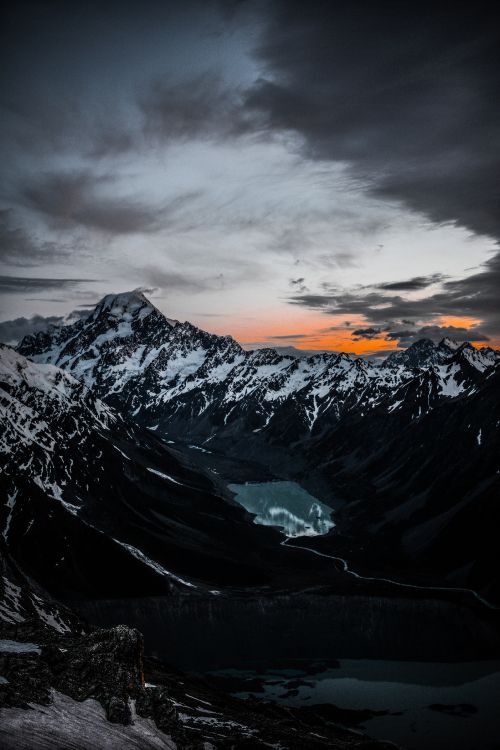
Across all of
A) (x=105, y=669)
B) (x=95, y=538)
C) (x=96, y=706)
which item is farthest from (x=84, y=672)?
(x=95, y=538)

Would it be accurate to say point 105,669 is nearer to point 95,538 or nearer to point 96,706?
point 96,706

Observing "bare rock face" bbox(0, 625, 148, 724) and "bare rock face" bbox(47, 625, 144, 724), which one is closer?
"bare rock face" bbox(0, 625, 148, 724)

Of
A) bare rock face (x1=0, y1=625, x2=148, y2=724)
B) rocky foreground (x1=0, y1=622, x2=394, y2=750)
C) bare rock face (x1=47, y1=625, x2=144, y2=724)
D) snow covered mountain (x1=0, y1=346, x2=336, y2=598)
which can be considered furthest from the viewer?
snow covered mountain (x1=0, y1=346, x2=336, y2=598)

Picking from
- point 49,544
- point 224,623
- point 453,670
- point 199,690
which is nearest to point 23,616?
point 199,690

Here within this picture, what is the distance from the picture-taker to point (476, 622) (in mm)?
122688

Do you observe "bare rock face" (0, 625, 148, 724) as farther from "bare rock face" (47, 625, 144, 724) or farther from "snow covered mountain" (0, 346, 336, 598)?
"snow covered mountain" (0, 346, 336, 598)

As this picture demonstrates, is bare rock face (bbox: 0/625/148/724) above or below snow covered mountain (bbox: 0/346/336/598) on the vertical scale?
above

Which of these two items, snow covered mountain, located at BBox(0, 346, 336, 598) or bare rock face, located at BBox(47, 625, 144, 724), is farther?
snow covered mountain, located at BBox(0, 346, 336, 598)

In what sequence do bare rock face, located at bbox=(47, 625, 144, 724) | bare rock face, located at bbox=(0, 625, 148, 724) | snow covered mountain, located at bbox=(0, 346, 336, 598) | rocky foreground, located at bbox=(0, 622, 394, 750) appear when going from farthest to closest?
snow covered mountain, located at bbox=(0, 346, 336, 598), bare rock face, located at bbox=(47, 625, 144, 724), bare rock face, located at bbox=(0, 625, 148, 724), rocky foreground, located at bbox=(0, 622, 394, 750)

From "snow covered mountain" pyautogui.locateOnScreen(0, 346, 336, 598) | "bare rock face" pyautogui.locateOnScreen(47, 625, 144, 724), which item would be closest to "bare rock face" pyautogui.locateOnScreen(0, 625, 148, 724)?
"bare rock face" pyautogui.locateOnScreen(47, 625, 144, 724)

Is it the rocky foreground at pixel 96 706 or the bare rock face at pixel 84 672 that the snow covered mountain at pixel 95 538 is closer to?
the rocky foreground at pixel 96 706

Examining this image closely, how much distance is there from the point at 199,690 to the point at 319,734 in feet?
51.6

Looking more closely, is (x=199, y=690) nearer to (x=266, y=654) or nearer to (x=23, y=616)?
(x=23, y=616)

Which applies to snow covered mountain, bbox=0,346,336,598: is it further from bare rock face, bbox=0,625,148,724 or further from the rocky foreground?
bare rock face, bbox=0,625,148,724
